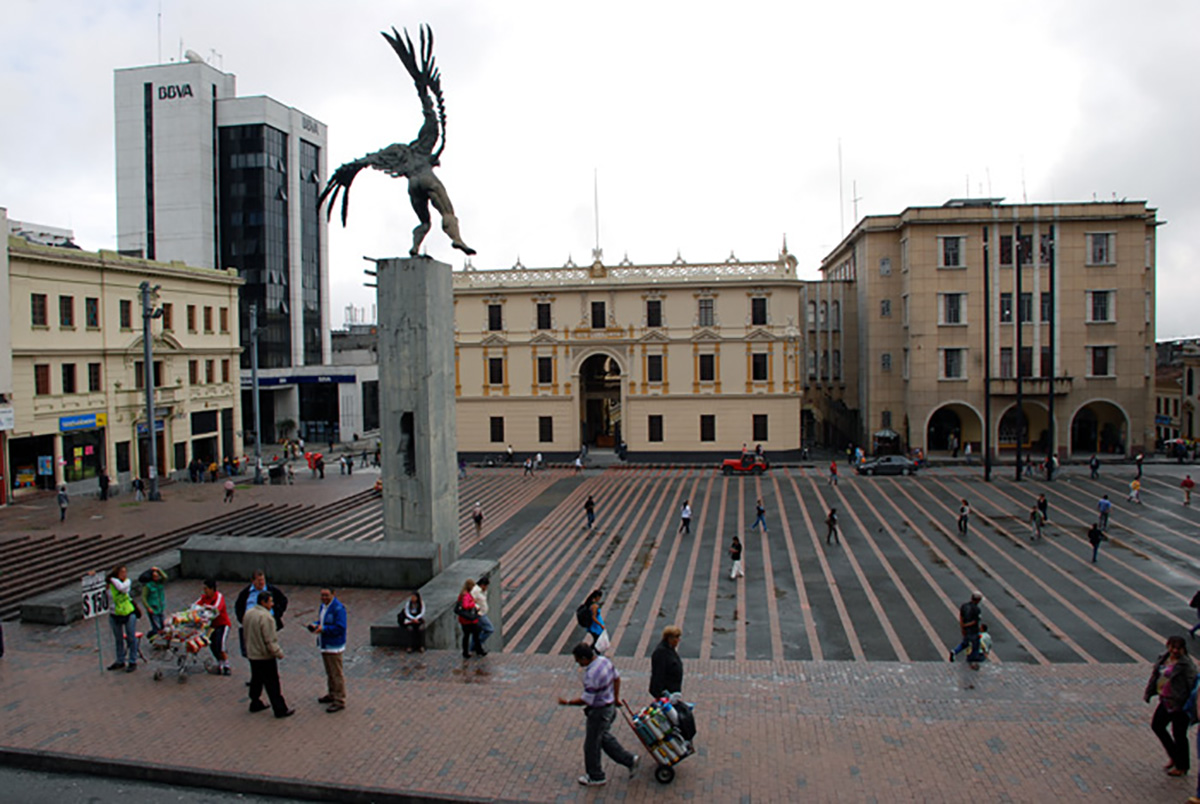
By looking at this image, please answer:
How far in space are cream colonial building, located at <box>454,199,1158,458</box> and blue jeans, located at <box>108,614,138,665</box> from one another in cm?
3764

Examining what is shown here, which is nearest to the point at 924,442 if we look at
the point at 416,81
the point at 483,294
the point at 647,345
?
the point at 647,345

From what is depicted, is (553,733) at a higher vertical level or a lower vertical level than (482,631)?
lower

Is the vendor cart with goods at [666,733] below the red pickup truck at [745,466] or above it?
above

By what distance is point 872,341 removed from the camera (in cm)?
4834

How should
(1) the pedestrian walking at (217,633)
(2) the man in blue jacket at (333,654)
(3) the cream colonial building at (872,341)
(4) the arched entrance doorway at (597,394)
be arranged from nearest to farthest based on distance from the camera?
(2) the man in blue jacket at (333,654), (1) the pedestrian walking at (217,633), (3) the cream colonial building at (872,341), (4) the arched entrance doorway at (597,394)

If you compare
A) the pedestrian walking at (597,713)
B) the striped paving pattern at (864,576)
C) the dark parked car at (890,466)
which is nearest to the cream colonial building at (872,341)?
the dark parked car at (890,466)

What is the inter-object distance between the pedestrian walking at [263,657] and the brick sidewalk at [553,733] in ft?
0.66

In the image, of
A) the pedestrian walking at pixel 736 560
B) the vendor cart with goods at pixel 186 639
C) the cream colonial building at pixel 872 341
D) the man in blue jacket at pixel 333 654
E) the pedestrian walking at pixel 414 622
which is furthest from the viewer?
the cream colonial building at pixel 872 341

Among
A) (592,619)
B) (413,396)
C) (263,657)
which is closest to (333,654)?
(263,657)

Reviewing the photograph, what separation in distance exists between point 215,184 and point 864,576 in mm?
61812

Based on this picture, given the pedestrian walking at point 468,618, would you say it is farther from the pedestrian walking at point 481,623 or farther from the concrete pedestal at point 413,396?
the concrete pedestal at point 413,396

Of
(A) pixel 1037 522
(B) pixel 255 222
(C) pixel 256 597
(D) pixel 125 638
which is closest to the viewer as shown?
(C) pixel 256 597

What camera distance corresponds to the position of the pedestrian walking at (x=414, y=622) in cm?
1187

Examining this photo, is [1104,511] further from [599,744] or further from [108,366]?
[108,366]
